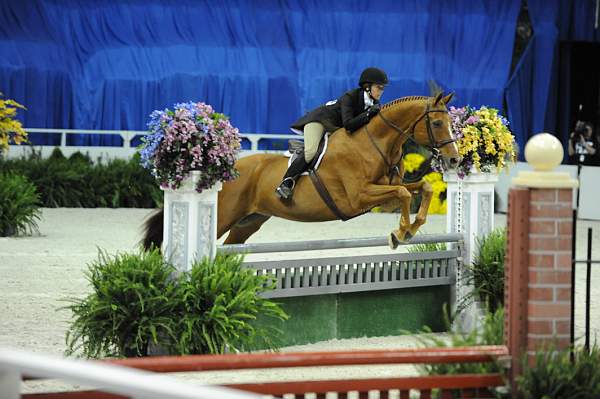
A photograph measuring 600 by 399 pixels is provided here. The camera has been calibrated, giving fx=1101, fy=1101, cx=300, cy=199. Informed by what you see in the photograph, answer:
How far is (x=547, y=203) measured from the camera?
167 inches

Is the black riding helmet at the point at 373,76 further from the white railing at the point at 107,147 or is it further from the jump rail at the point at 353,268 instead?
the white railing at the point at 107,147

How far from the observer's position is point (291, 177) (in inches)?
333

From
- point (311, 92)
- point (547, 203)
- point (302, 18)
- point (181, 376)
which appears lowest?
point (181, 376)

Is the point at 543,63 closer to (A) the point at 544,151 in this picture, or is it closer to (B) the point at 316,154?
(B) the point at 316,154

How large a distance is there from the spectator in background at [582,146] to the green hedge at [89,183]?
7.47 meters

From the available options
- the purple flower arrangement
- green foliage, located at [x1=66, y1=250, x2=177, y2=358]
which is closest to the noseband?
the purple flower arrangement

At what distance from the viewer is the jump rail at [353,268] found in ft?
24.0

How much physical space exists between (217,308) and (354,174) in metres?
2.28

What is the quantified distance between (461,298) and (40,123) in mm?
12967

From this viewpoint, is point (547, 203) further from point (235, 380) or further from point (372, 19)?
point (372, 19)

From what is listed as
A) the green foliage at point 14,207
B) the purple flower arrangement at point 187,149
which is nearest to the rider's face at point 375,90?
the purple flower arrangement at point 187,149

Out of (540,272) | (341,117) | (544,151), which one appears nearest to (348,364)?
(540,272)

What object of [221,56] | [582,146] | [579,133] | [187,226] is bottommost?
[187,226]

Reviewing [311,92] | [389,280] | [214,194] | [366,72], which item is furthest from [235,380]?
[311,92]
